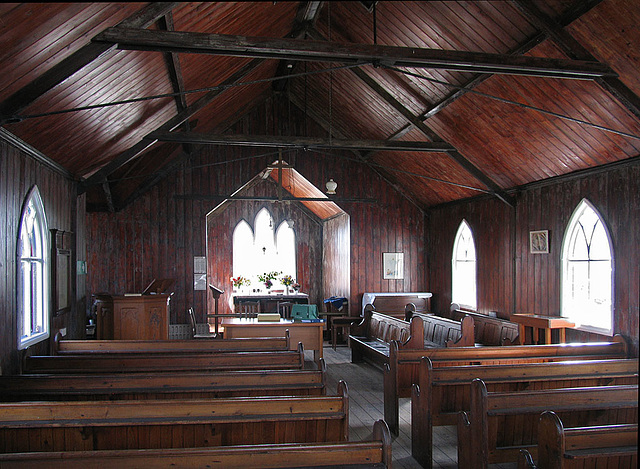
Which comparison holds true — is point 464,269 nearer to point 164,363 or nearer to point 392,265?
point 392,265

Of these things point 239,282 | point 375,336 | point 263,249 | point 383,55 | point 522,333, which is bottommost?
point 375,336

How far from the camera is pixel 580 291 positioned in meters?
7.73

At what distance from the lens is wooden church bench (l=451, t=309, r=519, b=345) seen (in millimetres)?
8531

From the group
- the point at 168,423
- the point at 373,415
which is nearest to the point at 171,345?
the point at 373,415

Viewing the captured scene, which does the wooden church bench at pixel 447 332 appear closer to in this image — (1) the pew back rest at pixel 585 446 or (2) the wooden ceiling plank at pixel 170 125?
(1) the pew back rest at pixel 585 446

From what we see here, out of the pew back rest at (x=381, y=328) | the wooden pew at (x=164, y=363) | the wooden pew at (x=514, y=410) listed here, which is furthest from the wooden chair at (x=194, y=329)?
the wooden pew at (x=514, y=410)

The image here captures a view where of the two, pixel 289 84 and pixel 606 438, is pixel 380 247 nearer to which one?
pixel 289 84

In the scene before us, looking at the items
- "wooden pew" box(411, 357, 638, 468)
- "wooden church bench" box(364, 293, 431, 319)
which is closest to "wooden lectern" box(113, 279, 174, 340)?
"wooden pew" box(411, 357, 638, 468)

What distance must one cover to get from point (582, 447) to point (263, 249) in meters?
12.6

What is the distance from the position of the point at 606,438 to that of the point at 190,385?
2.95 metres

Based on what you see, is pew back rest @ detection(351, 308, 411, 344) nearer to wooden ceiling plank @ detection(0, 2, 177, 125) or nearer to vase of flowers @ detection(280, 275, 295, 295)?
vase of flowers @ detection(280, 275, 295, 295)

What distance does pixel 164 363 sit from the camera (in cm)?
527

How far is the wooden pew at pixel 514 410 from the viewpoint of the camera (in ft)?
12.3

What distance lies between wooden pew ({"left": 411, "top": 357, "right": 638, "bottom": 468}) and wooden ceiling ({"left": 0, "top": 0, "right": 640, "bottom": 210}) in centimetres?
276
